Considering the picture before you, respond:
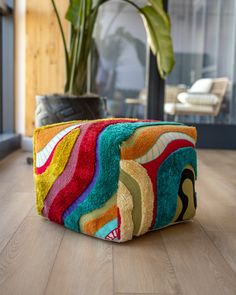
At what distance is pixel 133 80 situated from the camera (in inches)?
145

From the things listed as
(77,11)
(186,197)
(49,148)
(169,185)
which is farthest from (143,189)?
(77,11)

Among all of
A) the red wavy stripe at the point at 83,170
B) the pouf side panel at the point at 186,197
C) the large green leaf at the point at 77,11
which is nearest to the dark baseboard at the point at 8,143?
the large green leaf at the point at 77,11

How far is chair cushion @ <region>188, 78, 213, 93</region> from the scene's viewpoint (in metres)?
3.79

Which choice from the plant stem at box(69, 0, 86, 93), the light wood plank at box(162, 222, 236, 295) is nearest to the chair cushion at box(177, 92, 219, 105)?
the plant stem at box(69, 0, 86, 93)

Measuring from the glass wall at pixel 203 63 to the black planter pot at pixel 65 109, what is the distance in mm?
1606

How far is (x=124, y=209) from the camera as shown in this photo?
4.09 ft

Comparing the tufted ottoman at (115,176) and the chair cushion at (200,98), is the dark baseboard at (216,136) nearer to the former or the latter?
the chair cushion at (200,98)

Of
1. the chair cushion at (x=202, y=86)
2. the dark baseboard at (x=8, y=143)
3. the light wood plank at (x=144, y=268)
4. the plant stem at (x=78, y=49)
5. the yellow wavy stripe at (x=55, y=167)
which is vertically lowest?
the light wood plank at (x=144, y=268)

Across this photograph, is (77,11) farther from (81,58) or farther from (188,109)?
(188,109)

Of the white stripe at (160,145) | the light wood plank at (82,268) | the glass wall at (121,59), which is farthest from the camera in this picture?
the glass wall at (121,59)

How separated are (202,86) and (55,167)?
2.62m

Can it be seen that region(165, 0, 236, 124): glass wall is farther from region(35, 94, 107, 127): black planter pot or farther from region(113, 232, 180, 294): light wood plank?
region(113, 232, 180, 294): light wood plank

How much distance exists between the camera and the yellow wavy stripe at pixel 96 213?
1.27 m

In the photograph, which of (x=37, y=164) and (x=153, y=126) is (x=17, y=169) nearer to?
(x=37, y=164)
